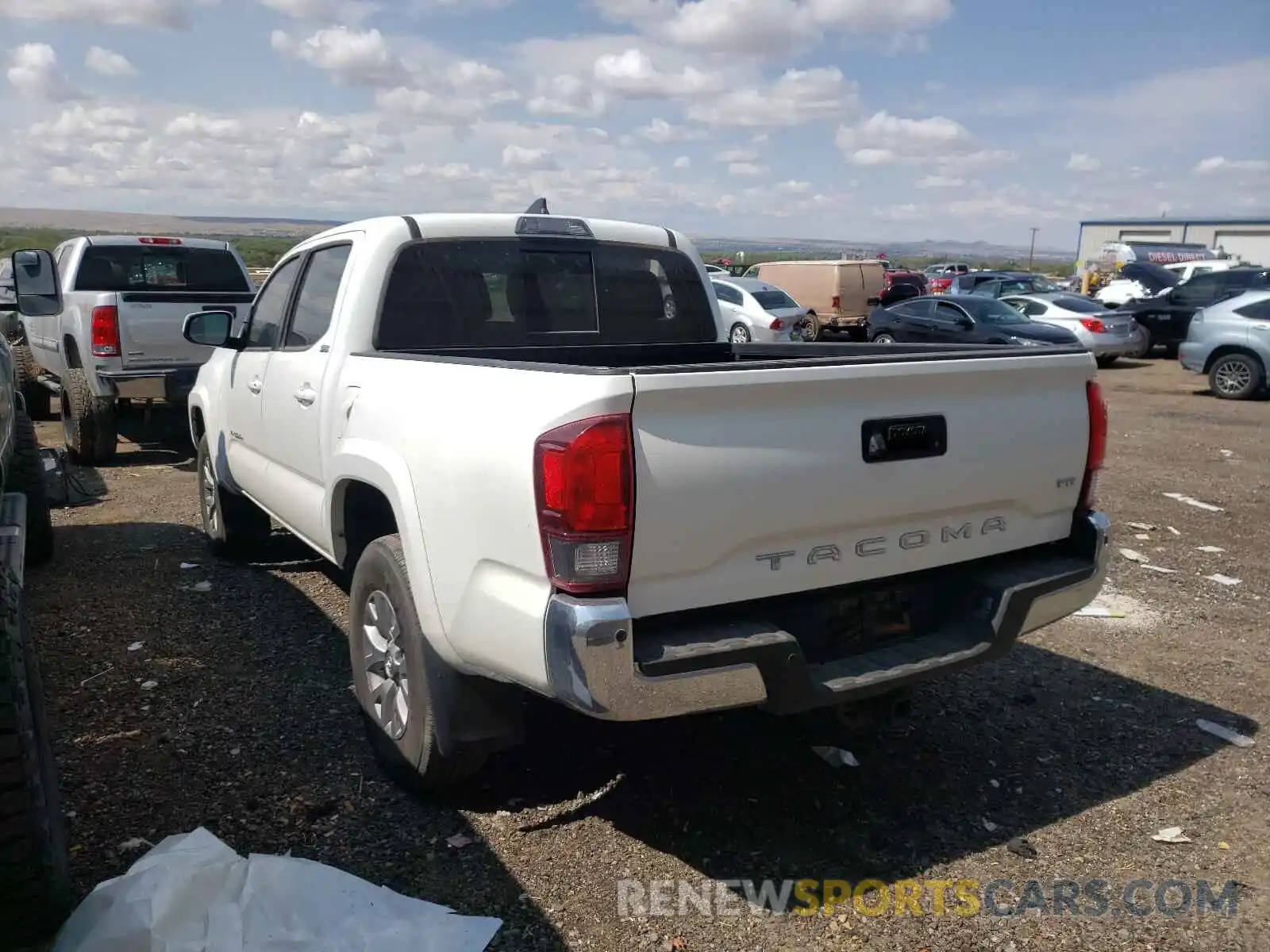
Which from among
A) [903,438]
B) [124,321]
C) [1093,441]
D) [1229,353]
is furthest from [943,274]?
[903,438]

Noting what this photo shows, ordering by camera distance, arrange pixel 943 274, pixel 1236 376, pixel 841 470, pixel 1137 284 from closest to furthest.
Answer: pixel 841 470, pixel 1236 376, pixel 1137 284, pixel 943 274

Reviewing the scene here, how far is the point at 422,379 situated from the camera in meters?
3.31

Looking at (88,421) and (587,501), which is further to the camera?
(88,421)

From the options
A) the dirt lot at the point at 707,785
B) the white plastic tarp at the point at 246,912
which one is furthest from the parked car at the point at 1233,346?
the white plastic tarp at the point at 246,912

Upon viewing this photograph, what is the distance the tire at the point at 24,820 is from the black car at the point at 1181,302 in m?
21.0

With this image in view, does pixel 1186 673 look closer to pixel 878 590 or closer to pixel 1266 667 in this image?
pixel 1266 667

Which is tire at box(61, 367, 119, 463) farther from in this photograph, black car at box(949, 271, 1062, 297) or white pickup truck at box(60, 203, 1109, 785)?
black car at box(949, 271, 1062, 297)

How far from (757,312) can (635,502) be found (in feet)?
58.9

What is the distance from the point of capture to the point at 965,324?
18188mm

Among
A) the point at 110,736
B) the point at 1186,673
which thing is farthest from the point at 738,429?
the point at 1186,673

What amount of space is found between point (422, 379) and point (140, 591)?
3.40 meters

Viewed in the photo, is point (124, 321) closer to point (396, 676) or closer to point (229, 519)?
point (229, 519)

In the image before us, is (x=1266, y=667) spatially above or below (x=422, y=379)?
below

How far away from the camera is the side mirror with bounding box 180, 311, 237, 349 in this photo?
5484 mm
